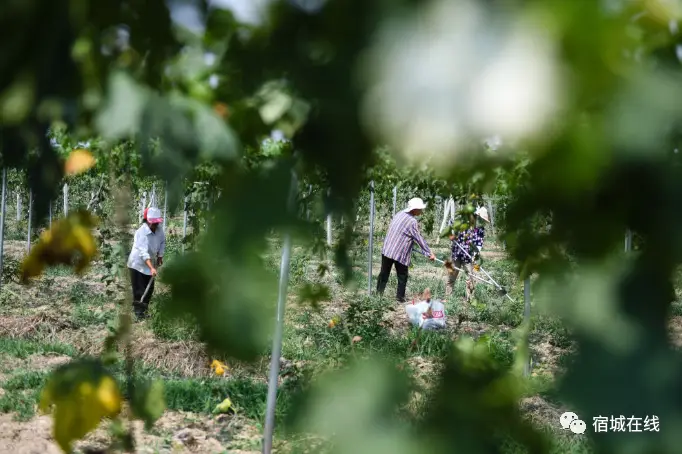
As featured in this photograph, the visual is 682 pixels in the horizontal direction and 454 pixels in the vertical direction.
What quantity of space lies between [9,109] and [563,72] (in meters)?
0.49

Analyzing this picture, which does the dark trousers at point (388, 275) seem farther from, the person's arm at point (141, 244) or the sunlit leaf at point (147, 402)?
the sunlit leaf at point (147, 402)

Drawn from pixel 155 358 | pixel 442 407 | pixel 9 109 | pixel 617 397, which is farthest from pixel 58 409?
pixel 155 358

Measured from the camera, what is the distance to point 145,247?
565 centimetres

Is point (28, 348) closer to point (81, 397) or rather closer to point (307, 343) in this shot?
point (307, 343)

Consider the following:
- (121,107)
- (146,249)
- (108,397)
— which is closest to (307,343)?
(146,249)

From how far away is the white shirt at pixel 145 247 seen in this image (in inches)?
221

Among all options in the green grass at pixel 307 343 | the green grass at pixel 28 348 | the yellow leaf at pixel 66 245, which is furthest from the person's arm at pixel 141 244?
the yellow leaf at pixel 66 245

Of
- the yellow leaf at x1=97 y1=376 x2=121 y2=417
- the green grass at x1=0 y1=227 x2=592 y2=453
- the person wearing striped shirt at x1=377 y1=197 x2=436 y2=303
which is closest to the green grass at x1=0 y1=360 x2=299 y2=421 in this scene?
the green grass at x1=0 y1=227 x2=592 y2=453

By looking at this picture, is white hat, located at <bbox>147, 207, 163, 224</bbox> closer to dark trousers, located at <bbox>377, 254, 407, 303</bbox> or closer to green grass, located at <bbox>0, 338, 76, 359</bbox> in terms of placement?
green grass, located at <bbox>0, 338, 76, 359</bbox>

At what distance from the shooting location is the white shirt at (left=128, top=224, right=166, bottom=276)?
561 cm

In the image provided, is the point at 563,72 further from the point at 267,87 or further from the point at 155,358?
the point at 155,358

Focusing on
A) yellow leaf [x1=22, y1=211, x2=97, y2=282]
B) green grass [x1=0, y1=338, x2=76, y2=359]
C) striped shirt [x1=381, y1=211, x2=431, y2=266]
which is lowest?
green grass [x1=0, y1=338, x2=76, y2=359]

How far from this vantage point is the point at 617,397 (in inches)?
13.0

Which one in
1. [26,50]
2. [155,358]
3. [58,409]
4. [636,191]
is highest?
[26,50]
